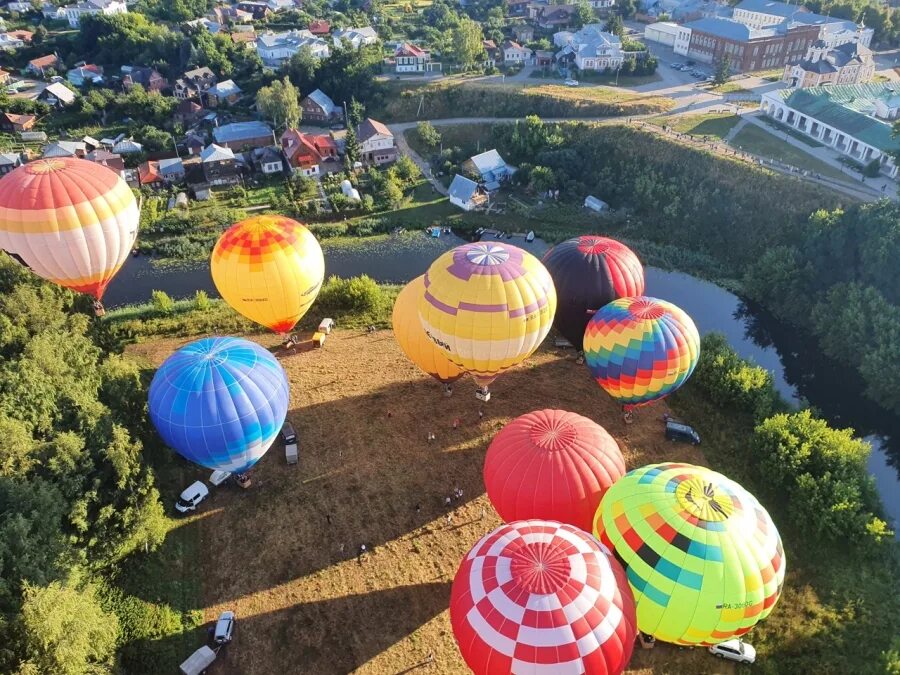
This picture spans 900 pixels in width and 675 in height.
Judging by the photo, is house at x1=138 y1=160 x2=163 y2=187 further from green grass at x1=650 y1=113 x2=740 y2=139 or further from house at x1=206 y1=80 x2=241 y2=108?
green grass at x1=650 y1=113 x2=740 y2=139

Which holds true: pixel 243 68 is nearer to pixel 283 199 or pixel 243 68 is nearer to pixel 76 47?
pixel 76 47

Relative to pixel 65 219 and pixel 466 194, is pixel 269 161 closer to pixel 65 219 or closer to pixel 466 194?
pixel 466 194

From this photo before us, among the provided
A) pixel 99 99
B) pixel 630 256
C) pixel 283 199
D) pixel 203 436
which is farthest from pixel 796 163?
pixel 99 99

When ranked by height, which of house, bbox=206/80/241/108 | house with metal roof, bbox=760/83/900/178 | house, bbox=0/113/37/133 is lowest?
house, bbox=0/113/37/133

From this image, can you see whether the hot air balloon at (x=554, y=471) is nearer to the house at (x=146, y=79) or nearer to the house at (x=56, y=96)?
the house at (x=56, y=96)

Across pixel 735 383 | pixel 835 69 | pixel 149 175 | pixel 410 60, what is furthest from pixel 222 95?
Result: pixel 735 383

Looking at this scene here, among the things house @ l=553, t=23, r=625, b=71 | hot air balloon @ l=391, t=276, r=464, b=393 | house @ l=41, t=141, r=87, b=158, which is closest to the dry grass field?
hot air balloon @ l=391, t=276, r=464, b=393

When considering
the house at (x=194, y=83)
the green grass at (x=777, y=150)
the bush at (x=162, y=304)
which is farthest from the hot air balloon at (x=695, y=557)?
the house at (x=194, y=83)
